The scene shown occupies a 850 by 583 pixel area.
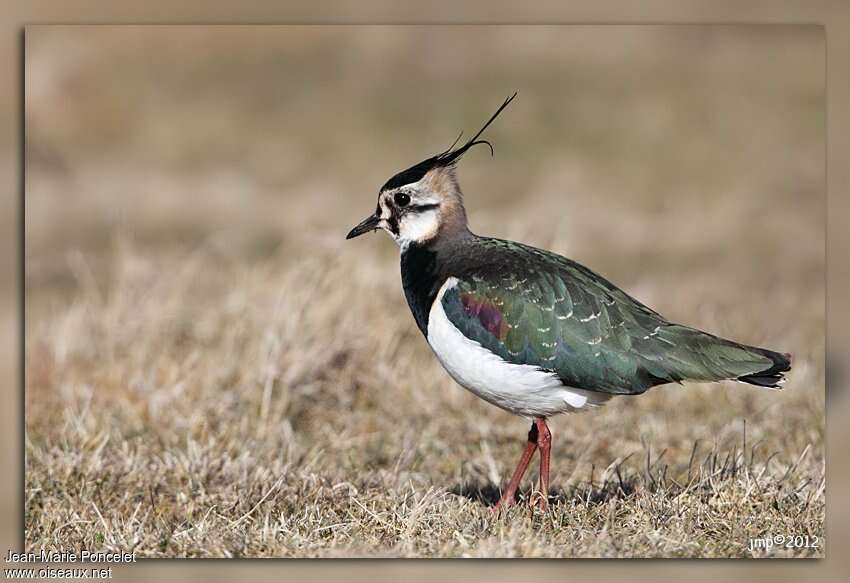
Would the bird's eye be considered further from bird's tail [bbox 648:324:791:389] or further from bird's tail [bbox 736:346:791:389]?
bird's tail [bbox 736:346:791:389]

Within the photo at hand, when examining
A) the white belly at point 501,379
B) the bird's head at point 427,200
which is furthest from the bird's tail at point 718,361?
the bird's head at point 427,200

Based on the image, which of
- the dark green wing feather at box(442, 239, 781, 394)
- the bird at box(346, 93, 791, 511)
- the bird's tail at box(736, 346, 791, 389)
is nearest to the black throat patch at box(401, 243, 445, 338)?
the bird at box(346, 93, 791, 511)

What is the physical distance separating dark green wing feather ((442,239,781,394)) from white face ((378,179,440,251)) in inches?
17.2

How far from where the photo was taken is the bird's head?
5590mm

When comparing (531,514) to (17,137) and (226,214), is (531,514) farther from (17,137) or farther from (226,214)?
(226,214)

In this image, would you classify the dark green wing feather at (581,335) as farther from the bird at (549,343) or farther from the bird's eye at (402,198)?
the bird's eye at (402,198)

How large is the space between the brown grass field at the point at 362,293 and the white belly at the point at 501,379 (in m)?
0.49

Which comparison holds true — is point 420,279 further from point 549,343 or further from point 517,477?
point 517,477

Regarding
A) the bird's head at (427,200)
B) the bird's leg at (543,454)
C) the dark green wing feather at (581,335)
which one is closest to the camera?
the dark green wing feather at (581,335)

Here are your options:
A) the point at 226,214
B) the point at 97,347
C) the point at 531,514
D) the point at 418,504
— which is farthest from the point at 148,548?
the point at 226,214

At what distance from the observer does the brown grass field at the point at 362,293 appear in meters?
5.31

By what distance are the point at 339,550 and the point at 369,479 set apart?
94 cm

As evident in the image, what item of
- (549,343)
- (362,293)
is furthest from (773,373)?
(362,293)

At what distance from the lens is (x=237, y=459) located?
235 inches
